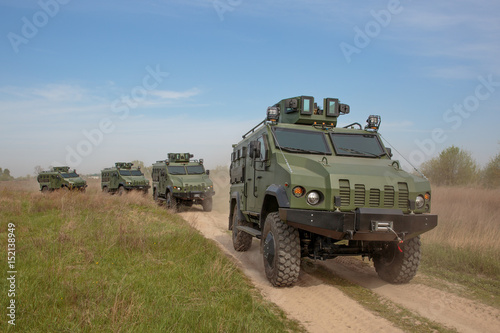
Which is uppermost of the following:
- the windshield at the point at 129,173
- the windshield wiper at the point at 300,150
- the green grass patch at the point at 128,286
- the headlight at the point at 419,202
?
the windshield wiper at the point at 300,150

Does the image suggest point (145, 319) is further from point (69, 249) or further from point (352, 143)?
point (352, 143)

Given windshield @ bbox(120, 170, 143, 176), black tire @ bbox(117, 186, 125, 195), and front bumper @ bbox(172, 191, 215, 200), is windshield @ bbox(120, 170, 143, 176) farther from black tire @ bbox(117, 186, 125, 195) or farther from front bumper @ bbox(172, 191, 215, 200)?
front bumper @ bbox(172, 191, 215, 200)

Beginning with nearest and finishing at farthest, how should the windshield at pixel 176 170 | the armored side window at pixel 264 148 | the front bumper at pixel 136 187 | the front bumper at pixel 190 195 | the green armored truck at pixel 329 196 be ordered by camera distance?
→ the green armored truck at pixel 329 196, the armored side window at pixel 264 148, the front bumper at pixel 190 195, the windshield at pixel 176 170, the front bumper at pixel 136 187

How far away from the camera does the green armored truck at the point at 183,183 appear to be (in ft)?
54.1

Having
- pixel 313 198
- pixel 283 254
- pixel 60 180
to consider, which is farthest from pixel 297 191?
pixel 60 180

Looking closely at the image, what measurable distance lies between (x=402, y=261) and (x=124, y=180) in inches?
736

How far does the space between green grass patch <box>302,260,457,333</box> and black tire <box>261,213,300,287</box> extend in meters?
0.86

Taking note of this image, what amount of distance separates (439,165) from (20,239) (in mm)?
22510

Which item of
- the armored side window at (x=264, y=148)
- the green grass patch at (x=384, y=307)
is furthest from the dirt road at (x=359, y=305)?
the armored side window at (x=264, y=148)

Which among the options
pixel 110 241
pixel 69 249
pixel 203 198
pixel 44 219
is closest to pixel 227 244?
pixel 110 241

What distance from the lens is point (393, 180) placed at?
18.2 feet

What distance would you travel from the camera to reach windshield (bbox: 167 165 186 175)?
17359 millimetres

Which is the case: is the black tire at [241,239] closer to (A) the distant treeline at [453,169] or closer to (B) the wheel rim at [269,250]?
(B) the wheel rim at [269,250]

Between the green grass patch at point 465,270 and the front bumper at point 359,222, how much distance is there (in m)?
1.41
